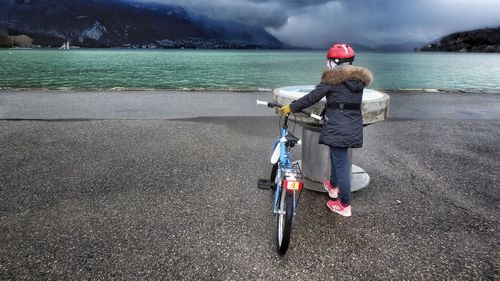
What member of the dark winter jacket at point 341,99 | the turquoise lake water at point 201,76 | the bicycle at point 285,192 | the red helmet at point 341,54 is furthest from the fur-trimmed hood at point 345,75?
the turquoise lake water at point 201,76

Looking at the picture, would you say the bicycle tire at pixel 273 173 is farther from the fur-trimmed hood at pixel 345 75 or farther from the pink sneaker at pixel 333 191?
the fur-trimmed hood at pixel 345 75

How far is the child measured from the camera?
3605mm

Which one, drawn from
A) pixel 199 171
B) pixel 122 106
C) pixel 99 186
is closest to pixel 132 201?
pixel 99 186

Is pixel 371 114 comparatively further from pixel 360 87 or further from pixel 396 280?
pixel 396 280

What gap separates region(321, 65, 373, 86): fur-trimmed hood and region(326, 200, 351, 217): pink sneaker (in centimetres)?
146

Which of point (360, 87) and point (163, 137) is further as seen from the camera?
point (163, 137)

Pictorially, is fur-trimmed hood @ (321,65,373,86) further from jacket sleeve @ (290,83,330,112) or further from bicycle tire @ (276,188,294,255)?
bicycle tire @ (276,188,294,255)

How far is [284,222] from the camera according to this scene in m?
3.23

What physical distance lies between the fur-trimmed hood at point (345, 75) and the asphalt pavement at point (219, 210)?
160 cm

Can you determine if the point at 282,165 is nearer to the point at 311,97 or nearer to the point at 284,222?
the point at 284,222

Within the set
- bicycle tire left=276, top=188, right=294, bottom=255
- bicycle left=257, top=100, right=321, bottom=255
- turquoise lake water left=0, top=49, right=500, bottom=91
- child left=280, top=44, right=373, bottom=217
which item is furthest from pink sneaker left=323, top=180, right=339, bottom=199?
turquoise lake water left=0, top=49, right=500, bottom=91

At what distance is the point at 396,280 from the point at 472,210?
2001 mm

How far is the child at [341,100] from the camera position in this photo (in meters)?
3.61

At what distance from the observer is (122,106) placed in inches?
435
